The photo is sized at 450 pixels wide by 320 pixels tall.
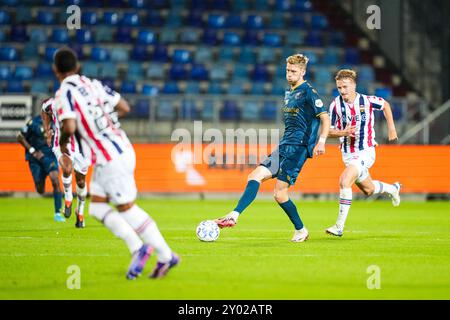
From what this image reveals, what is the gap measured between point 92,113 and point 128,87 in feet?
58.2

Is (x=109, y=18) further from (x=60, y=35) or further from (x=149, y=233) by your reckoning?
(x=149, y=233)

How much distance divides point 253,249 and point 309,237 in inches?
68.1

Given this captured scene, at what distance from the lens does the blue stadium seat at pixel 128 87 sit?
83.2 feet

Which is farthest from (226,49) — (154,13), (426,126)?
(426,126)

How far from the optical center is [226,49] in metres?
27.3

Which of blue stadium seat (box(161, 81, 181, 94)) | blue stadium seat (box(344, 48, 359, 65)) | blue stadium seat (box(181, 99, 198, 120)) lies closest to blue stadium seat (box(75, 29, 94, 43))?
blue stadium seat (box(161, 81, 181, 94))

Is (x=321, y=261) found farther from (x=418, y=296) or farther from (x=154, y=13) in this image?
(x=154, y=13)

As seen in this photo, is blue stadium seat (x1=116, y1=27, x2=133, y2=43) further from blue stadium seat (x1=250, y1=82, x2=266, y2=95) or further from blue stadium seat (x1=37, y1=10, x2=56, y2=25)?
blue stadium seat (x1=250, y1=82, x2=266, y2=95)

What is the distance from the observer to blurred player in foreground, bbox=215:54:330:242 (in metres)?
10.9

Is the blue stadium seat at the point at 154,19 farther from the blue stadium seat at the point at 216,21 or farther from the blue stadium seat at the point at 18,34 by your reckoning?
the blue stadium seat at the point at 18,34

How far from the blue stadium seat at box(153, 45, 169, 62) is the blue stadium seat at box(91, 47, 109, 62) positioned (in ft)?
4.75

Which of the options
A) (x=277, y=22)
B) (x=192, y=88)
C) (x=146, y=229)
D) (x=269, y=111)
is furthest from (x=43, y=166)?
(x=277, y=22)

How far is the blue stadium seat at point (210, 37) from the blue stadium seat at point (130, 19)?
216cm
